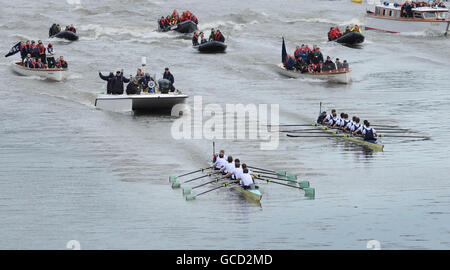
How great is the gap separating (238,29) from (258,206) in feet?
181

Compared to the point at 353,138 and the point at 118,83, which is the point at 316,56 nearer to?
the point at 118,83

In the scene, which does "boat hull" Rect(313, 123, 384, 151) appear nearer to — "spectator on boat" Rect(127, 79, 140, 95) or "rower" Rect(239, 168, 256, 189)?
"rower" Rect(239, 168, 256, 189)

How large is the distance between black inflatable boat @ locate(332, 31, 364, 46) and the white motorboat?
7232 millimetres

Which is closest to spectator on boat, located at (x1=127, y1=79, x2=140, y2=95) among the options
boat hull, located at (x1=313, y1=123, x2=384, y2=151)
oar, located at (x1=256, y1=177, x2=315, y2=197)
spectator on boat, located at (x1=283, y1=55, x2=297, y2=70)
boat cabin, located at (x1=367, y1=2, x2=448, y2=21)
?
boat hull, located at (x1=313, y1=123, x2=384, y2=151)

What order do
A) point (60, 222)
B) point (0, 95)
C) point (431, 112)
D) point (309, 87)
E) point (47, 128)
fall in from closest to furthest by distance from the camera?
point (60, 222)
point (47, 128)
point (431, 112)
point (0, 95)
point (309, 87)

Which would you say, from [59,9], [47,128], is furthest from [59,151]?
[59,9]

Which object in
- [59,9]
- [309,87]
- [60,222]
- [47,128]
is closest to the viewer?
[60,222]

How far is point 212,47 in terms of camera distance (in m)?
67.3

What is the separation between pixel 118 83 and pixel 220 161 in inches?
538

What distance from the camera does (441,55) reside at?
69062 millimetres

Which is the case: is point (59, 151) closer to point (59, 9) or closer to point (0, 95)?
point (0, 95)

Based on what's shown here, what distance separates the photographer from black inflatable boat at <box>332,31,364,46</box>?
73.0 m

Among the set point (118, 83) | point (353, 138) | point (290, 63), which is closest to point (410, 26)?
point (290, 63)

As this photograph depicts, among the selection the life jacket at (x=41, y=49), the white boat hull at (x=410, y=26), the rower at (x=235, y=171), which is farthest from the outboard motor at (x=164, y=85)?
the white boat hull at (x=410, y=26)
